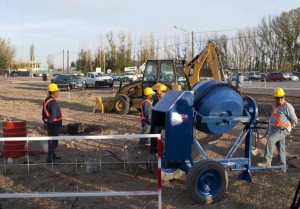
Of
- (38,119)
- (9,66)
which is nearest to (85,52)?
(9,66)

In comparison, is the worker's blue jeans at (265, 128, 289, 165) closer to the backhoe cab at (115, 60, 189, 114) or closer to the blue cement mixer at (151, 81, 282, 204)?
the blue cement mixer at (151, 81, 282, 204)

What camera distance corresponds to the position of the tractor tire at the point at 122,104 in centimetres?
1825

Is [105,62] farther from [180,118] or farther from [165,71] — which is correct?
[180,118]

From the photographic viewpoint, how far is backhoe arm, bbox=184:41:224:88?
14594 millimetres

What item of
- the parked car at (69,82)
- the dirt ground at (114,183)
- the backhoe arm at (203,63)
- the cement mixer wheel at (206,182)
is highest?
the backhoe arm at (203,63)

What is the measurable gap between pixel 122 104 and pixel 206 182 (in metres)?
12.0

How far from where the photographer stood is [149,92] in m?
9.99

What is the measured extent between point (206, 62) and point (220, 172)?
30.8ft

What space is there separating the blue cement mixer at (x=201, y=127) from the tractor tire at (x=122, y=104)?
10.8 meters

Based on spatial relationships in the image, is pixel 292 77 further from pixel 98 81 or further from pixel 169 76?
pixel 169 76

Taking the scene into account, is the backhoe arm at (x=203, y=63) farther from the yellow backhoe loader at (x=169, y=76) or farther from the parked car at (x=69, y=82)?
the parked car at (x=69, y=82)

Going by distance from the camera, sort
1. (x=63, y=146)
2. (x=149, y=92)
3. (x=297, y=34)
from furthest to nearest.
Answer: (x=297, y=34) → (x=63, y=146) → (x=149, y=92)

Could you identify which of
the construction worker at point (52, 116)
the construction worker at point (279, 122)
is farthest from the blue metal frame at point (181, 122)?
the construction worker at point (52, 116)

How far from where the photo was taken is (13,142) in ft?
31.5
